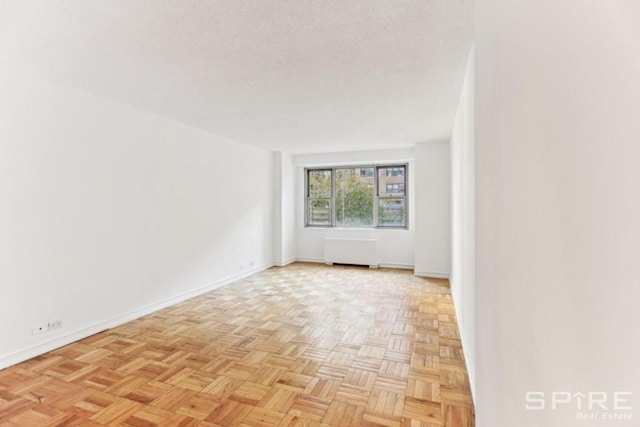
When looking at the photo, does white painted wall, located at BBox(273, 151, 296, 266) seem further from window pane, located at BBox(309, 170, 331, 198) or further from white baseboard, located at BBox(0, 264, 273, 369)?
white baseboard, located at BBox(0, 264, 273, 369)

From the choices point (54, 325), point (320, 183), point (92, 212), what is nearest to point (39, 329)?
point (54, 325)

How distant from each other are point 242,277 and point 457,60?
4.60 m

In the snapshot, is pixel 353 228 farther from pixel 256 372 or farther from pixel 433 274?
pixel 256 372

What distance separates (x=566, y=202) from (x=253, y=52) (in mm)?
2243

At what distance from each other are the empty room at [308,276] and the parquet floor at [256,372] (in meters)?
0.02

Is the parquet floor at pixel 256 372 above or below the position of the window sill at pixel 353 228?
below

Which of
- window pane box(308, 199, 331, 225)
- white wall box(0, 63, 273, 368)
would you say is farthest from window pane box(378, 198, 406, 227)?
white wall box(0, 63, 273, 368)

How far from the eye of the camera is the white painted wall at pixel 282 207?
6660mm

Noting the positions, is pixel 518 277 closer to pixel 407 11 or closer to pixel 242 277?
pixel 407 11

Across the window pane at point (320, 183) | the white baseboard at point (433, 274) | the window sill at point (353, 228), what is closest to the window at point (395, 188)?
the window sill at point (353, 228)

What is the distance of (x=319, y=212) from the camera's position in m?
7.46

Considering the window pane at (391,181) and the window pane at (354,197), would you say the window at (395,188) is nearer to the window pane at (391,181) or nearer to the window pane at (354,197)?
the window pane at (391,181)

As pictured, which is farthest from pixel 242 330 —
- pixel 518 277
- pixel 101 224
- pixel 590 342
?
pixel 590 342

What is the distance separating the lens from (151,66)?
2.56 m
